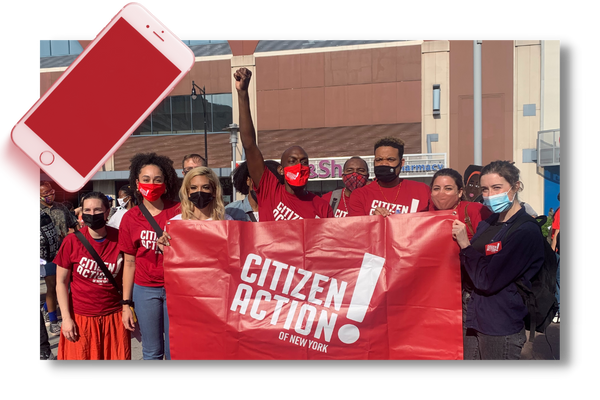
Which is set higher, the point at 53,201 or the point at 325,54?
the point at 325,54

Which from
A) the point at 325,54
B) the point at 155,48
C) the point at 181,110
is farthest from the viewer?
the point at 181,110

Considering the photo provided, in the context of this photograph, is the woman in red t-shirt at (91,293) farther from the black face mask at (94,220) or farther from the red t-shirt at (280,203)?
the red t-shirt at (280,203)

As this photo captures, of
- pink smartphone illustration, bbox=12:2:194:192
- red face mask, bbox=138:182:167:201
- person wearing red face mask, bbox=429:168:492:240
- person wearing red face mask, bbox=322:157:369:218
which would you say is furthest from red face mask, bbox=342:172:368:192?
pink smartphone illustration, bbox=12:2:194:192

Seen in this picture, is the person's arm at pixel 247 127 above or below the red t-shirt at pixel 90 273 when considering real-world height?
above

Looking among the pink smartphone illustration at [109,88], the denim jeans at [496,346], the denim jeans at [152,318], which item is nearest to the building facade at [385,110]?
the denim jeans at [152,318]

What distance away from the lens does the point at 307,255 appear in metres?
2.98

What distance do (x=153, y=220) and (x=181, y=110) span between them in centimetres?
640

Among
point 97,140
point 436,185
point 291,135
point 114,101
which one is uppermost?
point 291,135

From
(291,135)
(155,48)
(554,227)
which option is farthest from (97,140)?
(291,135)

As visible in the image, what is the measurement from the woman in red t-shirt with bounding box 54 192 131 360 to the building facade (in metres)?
2.87

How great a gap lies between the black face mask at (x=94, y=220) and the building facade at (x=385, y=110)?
2876mm

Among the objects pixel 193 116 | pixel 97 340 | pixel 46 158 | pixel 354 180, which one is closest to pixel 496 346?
pixel 354 180

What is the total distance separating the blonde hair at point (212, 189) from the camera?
292 cm
